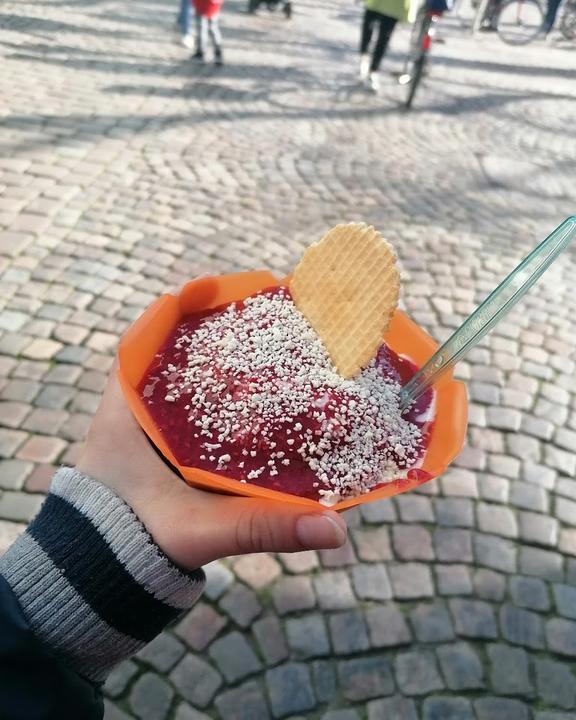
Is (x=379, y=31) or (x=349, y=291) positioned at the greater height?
(x=379, y=31)

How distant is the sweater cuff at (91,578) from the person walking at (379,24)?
777cm

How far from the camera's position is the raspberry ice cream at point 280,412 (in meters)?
1.47

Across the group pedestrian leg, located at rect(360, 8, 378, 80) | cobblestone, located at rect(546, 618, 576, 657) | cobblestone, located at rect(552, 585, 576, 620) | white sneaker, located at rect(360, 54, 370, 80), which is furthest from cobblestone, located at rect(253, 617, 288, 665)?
white sneaker, located at rect(360, 54, 370, 80)

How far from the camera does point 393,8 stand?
7.41 meters

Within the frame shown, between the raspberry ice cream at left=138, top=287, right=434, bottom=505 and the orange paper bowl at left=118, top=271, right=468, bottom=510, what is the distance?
35 millimetres

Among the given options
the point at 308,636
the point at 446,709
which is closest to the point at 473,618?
the point at 446,709

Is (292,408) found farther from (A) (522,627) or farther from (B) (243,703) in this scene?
(A) (522,627)

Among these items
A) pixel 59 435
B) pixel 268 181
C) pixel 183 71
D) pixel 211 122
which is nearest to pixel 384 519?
pixel 59 435

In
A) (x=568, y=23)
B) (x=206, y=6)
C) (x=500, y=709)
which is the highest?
(x=206, y=6)

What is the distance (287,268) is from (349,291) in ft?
8.43

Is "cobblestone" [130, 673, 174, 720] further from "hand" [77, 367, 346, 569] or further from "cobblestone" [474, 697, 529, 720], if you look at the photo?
"cobblestone" [474, 697, 529, 720]

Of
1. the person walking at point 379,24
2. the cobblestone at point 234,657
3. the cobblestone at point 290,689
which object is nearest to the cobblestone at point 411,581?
the cobblestone at point 290,689

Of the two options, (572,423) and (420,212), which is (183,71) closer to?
(420,212)

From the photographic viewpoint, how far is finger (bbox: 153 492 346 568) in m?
1.36
